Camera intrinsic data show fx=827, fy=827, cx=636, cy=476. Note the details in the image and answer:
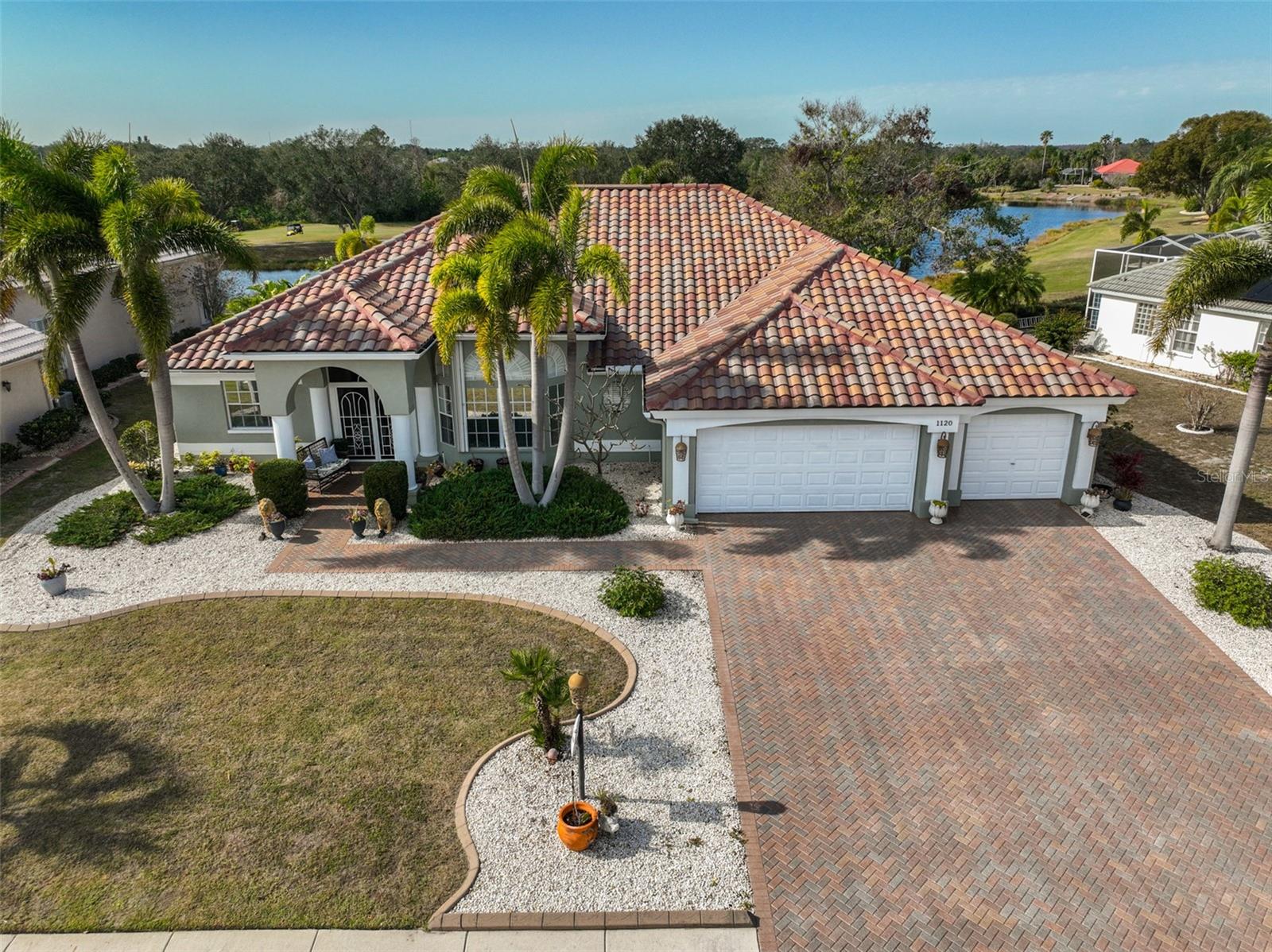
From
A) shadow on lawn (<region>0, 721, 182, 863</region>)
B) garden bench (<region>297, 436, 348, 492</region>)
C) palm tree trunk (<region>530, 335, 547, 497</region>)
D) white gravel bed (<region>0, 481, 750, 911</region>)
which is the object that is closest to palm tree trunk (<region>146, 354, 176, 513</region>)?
white gravel bed (<region>0, 481, 750, 911</region>)

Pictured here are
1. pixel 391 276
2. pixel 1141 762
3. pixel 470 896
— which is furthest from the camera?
pixel 391 276

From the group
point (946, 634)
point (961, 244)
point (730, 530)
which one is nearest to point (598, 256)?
point (730, 530)

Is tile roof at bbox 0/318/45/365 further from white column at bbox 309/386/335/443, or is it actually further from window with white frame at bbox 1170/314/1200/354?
window with white frame at bbox 1170/314/1200/354

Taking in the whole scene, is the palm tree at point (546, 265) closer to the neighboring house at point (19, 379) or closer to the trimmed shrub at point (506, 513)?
the trimmed shrub at point (506, 513)

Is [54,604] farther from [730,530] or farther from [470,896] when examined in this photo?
[730,530]

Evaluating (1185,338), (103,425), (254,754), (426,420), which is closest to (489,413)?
(426,420)

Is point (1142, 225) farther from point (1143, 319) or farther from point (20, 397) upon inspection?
point (20, 397)
